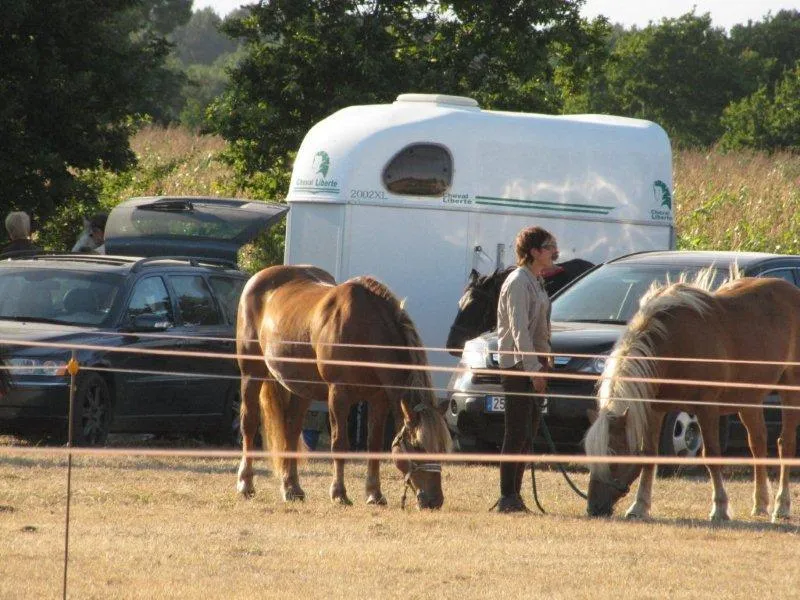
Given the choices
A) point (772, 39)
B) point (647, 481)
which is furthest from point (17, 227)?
point (772, 39)

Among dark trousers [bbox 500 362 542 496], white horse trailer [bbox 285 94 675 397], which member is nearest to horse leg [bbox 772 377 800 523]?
dark trousers [bbox 500 362 542 496]

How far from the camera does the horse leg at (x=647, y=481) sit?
9867 millimetres

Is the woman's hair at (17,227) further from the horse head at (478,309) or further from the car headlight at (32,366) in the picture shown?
the horse head at (478,309)

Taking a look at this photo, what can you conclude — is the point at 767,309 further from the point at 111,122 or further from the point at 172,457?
the point at 111,122

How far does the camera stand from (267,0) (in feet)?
86.5

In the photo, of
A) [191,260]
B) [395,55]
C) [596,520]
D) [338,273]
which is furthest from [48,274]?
[395,55]

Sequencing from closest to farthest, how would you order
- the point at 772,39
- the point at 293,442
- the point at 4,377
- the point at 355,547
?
the point at 355,547, the point at 293,442, the point at 4,377, the point at 772,39

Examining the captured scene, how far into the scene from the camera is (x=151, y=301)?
551 inches

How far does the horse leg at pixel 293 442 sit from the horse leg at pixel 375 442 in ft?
1.73

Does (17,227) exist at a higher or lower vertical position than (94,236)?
higher

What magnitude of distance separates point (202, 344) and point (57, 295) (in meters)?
1.36

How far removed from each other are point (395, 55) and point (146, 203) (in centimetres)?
943

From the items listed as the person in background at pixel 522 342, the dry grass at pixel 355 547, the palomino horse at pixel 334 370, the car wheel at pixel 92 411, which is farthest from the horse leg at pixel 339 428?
the car wheel at pixel 92 411

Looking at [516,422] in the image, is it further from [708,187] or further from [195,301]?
[708,187]
